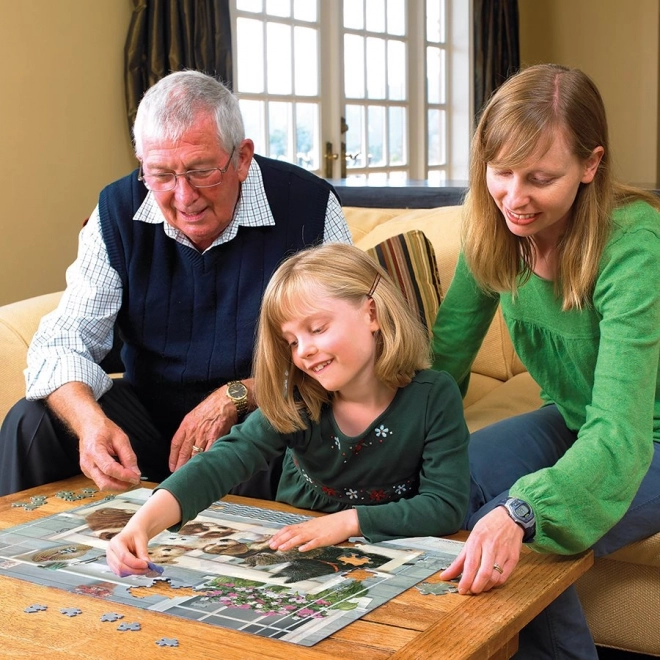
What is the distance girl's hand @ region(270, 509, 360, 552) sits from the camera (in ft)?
5.03

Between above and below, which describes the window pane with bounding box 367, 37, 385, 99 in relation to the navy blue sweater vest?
above

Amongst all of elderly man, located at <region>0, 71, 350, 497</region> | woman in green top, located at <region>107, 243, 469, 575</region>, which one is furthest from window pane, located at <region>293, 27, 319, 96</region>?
woman in green top, located at <region>107, 243, 469, 575</region>

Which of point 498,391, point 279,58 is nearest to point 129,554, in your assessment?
point 498,391

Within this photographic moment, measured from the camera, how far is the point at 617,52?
7.76 metres

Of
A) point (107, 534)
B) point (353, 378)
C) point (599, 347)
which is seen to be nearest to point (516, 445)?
point (599, 347)

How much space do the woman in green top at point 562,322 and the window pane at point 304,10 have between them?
3.87 metres

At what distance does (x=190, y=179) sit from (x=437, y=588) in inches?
41.7

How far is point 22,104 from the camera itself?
153 inches

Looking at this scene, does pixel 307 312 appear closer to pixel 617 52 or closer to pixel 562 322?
pixel 562 322

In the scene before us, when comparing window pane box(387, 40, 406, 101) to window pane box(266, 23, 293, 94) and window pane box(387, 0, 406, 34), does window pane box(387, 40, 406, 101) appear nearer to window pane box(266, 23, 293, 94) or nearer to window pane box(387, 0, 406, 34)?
window pane box(387, 0, 406, 34)

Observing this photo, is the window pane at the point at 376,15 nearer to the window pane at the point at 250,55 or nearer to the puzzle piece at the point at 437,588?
the window pane at the point at 250,55

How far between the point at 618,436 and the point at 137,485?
0.89 metres

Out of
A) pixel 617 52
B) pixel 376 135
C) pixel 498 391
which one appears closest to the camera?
pixel 498 391

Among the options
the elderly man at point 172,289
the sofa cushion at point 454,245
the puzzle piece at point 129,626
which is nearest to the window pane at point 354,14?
the sofa cushion at point 454,245
